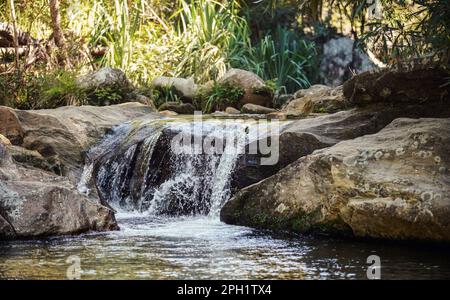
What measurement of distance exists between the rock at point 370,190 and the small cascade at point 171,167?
1.32 m

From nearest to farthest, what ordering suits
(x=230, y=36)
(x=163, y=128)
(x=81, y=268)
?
(x=81, y=268) → (x=163, y=128) → (x=230, y=36)

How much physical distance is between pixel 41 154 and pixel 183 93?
17.4ft

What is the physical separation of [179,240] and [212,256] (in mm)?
1013

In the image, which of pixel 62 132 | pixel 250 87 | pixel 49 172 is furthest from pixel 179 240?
pixel 250 87

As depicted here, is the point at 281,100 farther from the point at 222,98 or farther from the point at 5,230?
the point at 5,230

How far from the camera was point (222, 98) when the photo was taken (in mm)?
14352

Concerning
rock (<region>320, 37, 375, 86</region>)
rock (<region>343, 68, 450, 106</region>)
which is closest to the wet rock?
rock (<region>320, 37, 375, 86</region>)

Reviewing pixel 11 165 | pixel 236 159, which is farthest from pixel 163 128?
pixel 11 165

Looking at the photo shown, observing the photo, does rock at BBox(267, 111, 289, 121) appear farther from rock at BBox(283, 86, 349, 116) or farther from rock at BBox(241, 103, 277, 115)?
rock at BBox(241, 103, 277, 115)

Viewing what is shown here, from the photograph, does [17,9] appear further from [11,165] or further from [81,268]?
[81,268]

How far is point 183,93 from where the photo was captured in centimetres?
1498

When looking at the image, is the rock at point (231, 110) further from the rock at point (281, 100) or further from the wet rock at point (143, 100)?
the wet rock at point (143, 100)

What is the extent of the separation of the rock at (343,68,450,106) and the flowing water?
4.99 feet

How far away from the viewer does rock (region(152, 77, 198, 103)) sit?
14.9m
